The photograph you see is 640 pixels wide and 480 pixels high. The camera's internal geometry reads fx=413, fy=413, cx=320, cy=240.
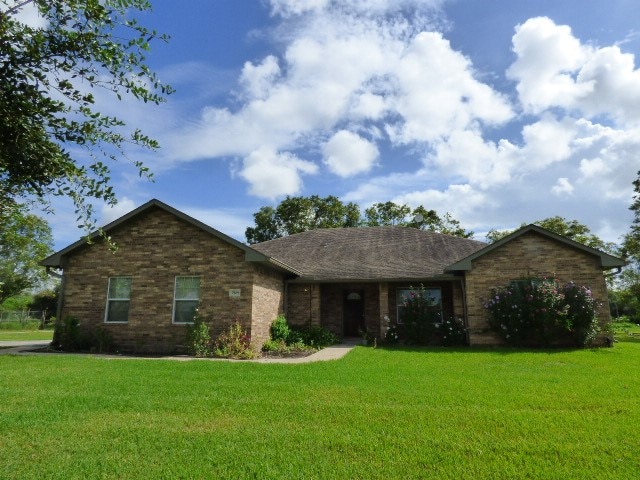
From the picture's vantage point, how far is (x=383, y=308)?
16.5m

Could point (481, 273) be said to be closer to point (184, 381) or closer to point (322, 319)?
point (322, 319)

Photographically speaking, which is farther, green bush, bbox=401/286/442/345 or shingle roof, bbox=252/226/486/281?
shingle roof, bbox=252/226/486/281

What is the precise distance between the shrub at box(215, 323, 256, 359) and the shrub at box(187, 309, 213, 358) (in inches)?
11.0

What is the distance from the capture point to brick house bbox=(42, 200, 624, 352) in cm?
1303

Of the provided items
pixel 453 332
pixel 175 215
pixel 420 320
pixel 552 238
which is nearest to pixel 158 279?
pixel 175 215

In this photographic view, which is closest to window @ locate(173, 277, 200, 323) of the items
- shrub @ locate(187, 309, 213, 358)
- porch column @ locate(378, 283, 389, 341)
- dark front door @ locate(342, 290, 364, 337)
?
shrub @ locate(187, 309, 213, 358)

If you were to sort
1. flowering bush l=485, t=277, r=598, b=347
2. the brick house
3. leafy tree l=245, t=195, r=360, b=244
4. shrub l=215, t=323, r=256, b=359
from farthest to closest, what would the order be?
1. leafy tree l=245, t=195, r=360, b=244
2. flowering bush l=485, t=277, r=598, b=347
3. the brick house
4. shrub l=215, t=323, r=256, b=359

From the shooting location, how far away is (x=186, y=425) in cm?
504

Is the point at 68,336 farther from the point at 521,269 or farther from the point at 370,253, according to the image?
the point at 521,269

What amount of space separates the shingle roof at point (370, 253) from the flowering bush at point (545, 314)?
280cm

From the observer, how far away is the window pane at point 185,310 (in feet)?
43.3

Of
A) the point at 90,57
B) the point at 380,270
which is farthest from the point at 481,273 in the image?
the point at 90,57

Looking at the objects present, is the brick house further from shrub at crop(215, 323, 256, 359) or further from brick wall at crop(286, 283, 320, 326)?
shrub at crop(215, 323, 256, 359)

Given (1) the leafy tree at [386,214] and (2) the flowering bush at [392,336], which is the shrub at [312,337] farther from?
(1) the leafy tree at [386,214]
